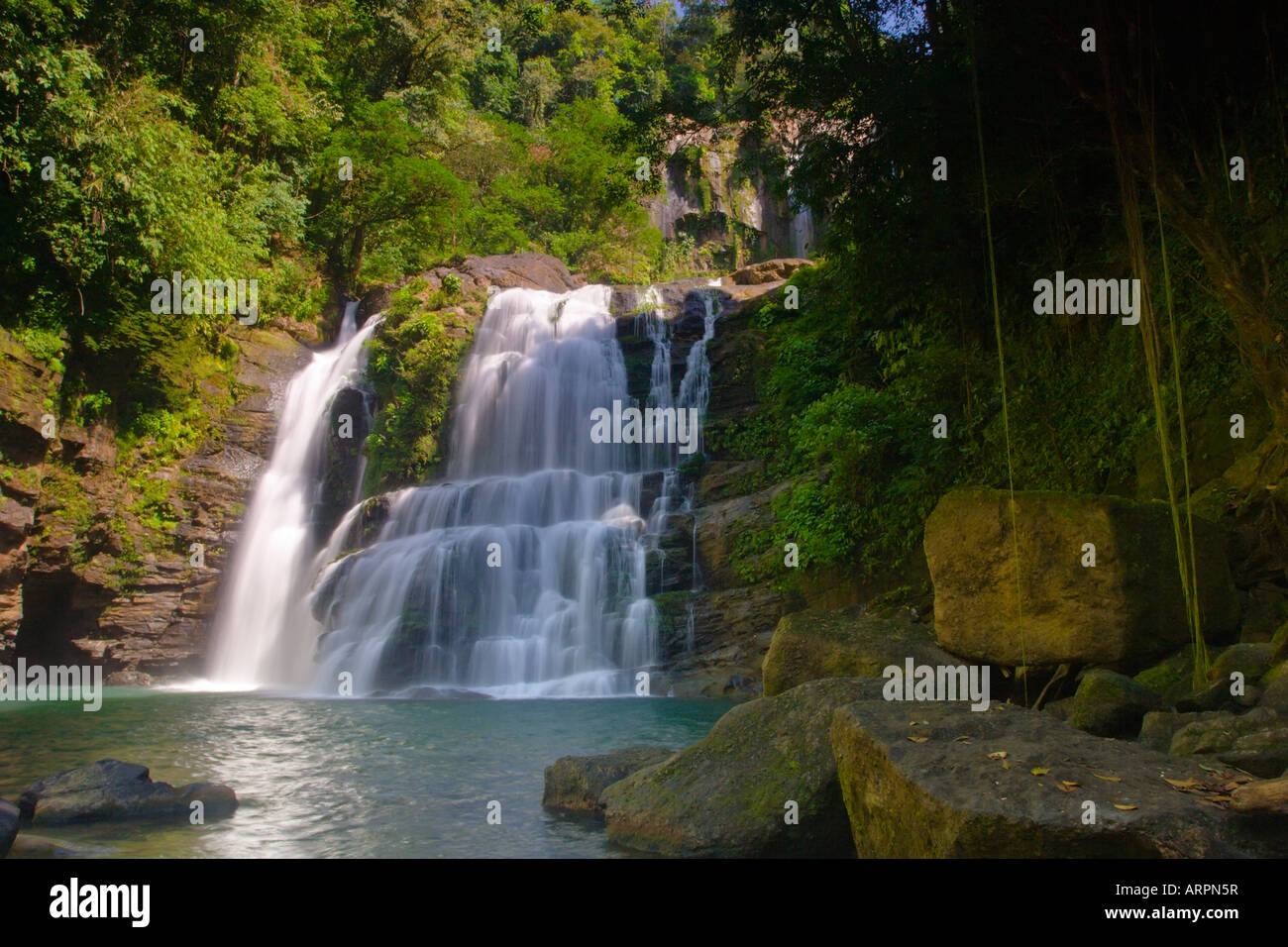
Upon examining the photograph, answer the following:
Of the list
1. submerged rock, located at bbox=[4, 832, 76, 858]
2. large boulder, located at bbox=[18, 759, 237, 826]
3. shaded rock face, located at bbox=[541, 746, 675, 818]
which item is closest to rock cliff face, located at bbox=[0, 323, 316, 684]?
large boulder, located at bbox=[18, 759, 237, 826]

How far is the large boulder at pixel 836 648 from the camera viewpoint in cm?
716

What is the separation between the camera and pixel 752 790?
4.98 metres

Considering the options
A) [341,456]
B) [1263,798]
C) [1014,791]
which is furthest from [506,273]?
[1263,798]

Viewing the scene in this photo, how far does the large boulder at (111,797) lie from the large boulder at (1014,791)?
4849mm

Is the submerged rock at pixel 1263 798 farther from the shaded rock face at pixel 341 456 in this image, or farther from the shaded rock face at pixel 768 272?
the shaded rock face at pixel 768 272

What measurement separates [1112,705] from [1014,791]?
1942 mm

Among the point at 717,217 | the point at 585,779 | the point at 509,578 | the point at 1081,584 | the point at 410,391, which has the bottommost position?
the point at 585,779

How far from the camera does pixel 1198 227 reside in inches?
250

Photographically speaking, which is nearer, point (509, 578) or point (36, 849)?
point (36, 849)

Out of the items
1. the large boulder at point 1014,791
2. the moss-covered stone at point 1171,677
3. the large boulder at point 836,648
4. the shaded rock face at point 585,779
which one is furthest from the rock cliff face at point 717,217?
the large boulder at point 1014,791

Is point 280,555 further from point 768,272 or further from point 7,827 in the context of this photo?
point 768,272

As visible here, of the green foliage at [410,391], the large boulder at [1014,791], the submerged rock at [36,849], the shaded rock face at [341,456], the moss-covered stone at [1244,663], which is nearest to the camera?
the large boulder at [1014,791]

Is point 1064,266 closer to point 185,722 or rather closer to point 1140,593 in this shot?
point 1140,593

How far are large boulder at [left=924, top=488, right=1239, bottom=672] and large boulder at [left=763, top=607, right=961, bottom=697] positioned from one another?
753 mm
